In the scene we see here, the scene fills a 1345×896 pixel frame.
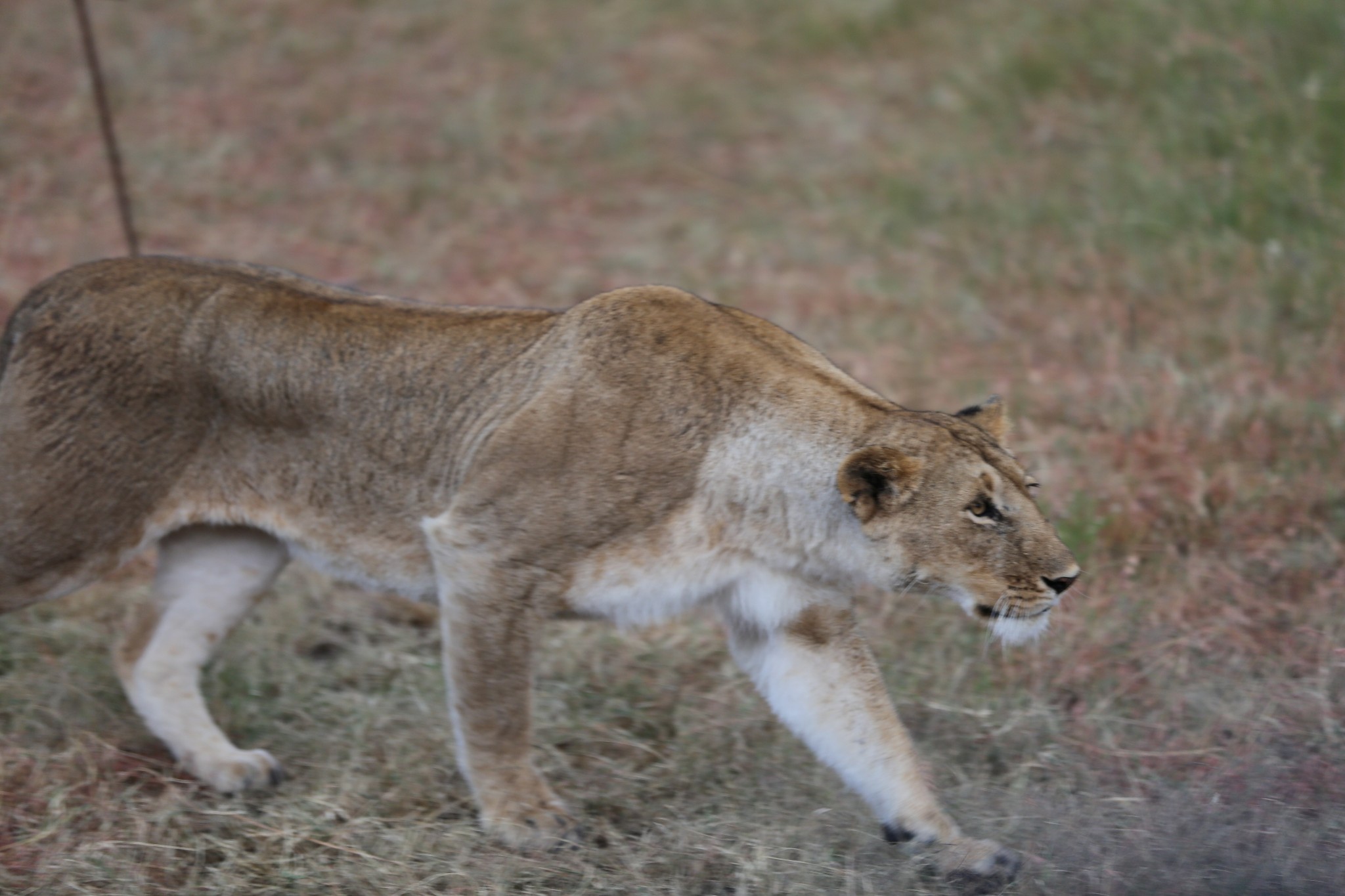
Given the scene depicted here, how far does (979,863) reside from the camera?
156 inches

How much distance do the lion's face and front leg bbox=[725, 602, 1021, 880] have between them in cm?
38

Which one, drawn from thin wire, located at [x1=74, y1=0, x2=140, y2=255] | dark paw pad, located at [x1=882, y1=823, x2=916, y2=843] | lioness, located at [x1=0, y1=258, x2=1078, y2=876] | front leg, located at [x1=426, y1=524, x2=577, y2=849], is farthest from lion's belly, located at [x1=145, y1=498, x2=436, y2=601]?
thin wire, located at [x1=74, y1=0, x2=140, y2=255]

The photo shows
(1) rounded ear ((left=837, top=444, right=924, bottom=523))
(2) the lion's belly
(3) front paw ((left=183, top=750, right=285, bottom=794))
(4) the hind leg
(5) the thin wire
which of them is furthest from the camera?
(5) the thin wire

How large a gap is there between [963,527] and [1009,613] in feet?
0.89

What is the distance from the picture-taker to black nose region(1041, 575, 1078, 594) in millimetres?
3855

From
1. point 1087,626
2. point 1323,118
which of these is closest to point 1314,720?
point 1087,626

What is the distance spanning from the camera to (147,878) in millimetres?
4051

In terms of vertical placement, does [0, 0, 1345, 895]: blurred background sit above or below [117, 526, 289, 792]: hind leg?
below

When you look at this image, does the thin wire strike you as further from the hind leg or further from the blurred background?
the hind leg

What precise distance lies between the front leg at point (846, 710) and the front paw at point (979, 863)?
46mm

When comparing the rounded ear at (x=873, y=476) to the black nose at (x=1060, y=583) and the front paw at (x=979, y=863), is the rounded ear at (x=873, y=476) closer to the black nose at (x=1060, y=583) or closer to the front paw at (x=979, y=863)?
the black nose at (x=1060, y=583)

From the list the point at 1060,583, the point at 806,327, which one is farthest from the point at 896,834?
the point at 806,327

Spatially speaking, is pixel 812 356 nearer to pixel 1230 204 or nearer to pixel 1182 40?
pixel 1230 204

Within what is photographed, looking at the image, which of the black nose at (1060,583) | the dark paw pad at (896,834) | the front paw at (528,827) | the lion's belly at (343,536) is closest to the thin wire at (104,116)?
the lion's belly at (343,536)
